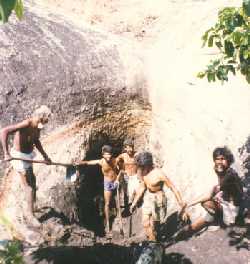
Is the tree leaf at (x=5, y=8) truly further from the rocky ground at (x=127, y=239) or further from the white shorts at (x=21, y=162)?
the white shorts at (x=21, y=162)

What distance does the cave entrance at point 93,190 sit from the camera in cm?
989

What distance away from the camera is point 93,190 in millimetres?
10477

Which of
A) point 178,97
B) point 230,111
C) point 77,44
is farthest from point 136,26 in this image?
point 230,111

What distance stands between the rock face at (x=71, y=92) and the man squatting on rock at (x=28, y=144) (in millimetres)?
623

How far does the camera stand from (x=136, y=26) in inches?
465

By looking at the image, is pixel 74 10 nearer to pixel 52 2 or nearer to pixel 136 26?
pixel 52 2

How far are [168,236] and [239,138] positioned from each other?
2111 millimetres

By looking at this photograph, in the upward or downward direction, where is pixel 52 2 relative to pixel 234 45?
upward

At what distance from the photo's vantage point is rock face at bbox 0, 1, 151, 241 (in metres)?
9.22

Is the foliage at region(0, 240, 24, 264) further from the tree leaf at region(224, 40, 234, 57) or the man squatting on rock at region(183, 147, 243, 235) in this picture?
the man squatting on rock at region(183, 147, 243, 235)

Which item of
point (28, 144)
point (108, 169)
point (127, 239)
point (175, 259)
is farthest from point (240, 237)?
point (28, 144)

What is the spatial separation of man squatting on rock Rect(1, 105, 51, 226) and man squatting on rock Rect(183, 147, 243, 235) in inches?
101

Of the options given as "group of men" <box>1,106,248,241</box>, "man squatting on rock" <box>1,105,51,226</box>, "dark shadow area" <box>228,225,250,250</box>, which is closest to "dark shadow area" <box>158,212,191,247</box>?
"group of men" <box>1,106,248,241</box>

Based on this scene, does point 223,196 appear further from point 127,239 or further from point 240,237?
point 127,239
